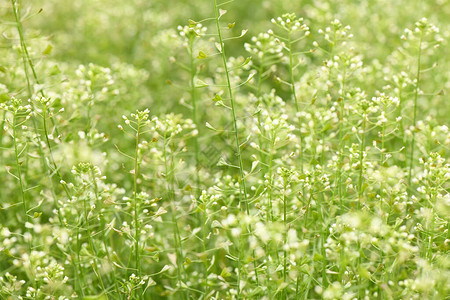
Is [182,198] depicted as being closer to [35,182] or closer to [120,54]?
[35,182]

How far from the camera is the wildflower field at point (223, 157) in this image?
2641 mm

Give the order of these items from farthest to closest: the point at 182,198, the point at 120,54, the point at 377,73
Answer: the point at 120,54 → the point at 377,73 → the point at 182,198

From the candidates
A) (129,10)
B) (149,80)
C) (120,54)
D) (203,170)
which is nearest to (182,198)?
(203,170)

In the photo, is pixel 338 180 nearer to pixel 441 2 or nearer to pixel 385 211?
pixel 385 211

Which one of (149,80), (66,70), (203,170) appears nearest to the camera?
(203,170)

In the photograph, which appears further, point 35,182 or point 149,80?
point 149,80

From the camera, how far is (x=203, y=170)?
3879 mm

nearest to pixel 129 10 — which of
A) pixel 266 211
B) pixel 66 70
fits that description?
pixel 66 70

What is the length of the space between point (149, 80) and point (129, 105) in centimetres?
114

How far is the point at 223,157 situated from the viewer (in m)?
3.60

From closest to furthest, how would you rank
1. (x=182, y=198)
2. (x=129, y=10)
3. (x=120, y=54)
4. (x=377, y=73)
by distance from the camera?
(x=182, y=198)
(x=377, y=73)
(x=120, y=54)
(x=129, y=10)

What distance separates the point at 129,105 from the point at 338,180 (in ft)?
7.96

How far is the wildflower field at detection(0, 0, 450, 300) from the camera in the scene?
2.64 metres

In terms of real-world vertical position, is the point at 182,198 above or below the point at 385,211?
below
